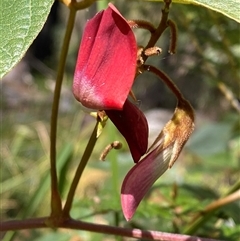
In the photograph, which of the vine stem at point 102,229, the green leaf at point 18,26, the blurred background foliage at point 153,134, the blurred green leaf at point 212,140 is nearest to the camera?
the green leaf at point 18,26

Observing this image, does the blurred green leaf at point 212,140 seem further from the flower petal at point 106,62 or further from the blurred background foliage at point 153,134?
→ the flower petal at point 106,62

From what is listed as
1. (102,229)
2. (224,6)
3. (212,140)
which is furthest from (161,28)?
(212,140)

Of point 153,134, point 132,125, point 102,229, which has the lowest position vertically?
point 153,134

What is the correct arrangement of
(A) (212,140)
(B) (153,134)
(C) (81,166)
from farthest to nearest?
(B) (153,134) → (A) (212,140) → (C) (81,166)

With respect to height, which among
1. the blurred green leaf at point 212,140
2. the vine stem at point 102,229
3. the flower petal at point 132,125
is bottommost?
the blurred green leaf at point 212,140

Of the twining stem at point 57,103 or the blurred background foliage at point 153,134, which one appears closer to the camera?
the twining stem at point 57,103

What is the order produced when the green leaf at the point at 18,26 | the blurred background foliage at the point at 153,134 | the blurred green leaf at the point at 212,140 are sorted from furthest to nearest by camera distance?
the blurred green leaf at the point at 212,140 → the blurred background foliage at the point at 153,134 → the green leaf at the point at 18,26

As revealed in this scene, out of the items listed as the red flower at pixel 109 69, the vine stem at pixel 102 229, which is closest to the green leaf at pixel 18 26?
the red flower at pixel 109 69

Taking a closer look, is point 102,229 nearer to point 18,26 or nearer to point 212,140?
point 18,26
